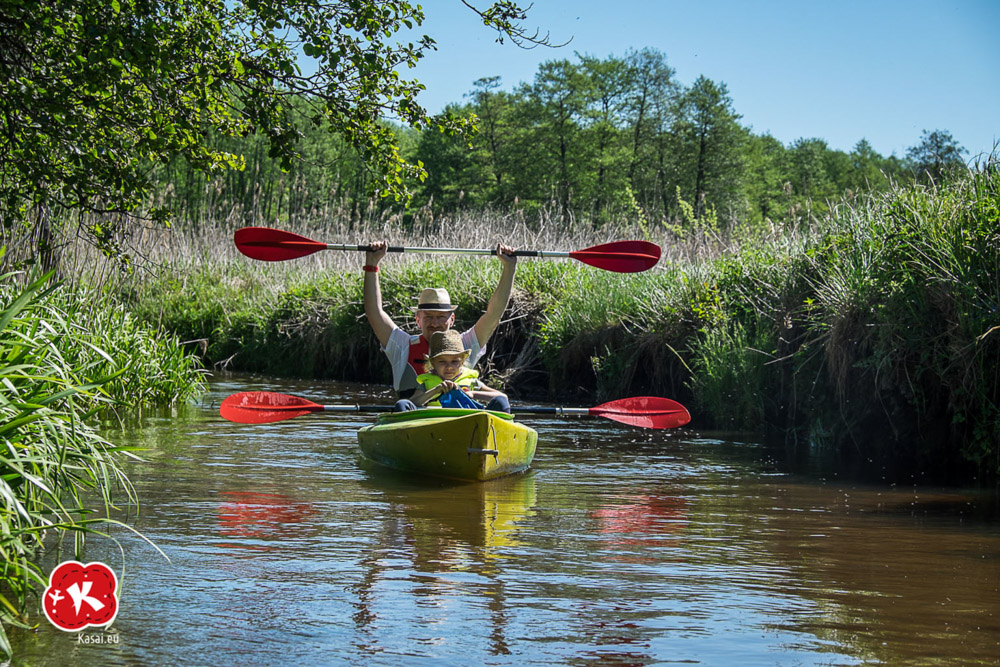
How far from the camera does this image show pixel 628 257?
27.0 feet

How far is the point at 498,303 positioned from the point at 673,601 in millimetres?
3985

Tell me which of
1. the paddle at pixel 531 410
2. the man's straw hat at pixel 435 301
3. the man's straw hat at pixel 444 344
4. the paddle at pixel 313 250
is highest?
the paddle at pixel 313 250

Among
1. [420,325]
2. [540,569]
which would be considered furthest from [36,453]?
[420,325]

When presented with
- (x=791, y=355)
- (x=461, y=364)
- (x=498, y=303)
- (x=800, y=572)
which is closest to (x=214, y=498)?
(x=461, y=364)

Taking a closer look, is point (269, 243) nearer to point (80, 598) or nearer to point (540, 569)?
point (540, 569)

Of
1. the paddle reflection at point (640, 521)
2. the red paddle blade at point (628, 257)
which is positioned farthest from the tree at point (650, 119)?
the paddle reflection at point (640, 521)

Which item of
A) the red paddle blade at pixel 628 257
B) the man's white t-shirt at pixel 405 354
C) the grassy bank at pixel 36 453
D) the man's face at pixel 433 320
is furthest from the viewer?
the red paddle blade at pixel 628 257

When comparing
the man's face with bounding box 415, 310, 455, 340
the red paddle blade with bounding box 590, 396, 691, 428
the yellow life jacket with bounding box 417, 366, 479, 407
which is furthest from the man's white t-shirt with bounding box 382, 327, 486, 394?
the red paddle blade with bounding box 590, 396, 691, 428

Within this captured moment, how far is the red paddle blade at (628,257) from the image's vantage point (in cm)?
811

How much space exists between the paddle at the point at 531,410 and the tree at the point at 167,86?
1.54 metres

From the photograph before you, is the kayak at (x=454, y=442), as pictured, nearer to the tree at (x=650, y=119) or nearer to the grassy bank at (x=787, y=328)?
the grassy bank at (x=787, y=328)

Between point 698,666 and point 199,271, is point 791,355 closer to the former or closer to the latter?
point 698,666

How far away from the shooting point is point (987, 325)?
250 inches

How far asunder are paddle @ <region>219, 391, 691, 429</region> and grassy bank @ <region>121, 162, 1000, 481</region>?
1350 millimetres
